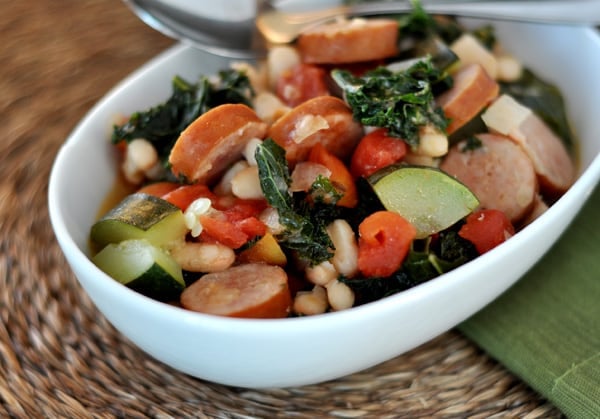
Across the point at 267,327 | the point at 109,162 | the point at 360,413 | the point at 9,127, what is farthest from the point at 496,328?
the point at 9,127

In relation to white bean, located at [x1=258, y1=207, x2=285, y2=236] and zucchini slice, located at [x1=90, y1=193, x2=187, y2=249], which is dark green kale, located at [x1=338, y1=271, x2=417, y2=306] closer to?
white bean, located at [x1=258, y1=207, x2=285, y2=236]

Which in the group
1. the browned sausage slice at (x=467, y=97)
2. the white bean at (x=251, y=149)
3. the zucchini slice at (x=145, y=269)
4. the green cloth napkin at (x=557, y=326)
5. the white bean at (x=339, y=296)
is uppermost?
the browned sausage slice at (x=467, y=97)

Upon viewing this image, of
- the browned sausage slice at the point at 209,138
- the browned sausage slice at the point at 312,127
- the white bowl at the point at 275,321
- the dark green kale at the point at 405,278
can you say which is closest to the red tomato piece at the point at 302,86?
the browned sausage slice at the point at 312,127

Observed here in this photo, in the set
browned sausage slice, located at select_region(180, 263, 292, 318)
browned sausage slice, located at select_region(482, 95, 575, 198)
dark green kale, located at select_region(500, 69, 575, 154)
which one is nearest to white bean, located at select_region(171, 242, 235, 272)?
browned sausage slice, located at select_region(180, 263, 292, 318)

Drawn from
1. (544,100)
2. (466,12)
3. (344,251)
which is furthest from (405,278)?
(466,12)

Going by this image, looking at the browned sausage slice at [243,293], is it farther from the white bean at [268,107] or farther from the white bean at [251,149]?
the white bean at [268,107]

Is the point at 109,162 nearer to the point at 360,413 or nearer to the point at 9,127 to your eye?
the point at 9,127

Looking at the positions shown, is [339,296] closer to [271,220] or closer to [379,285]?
[379,285]
